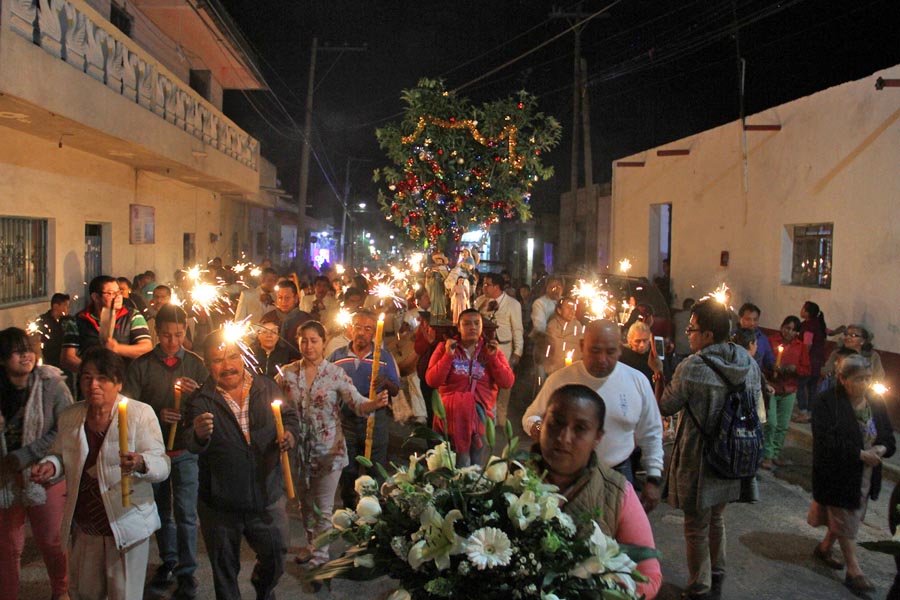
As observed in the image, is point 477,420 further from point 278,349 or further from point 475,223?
point 475,223

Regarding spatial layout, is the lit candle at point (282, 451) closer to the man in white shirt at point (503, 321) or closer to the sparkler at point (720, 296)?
the sparkler at point (720, 296)

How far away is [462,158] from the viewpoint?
1180 cm

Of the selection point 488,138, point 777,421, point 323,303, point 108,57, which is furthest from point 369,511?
point 108,57

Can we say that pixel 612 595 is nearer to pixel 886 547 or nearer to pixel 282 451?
pixel 886 547

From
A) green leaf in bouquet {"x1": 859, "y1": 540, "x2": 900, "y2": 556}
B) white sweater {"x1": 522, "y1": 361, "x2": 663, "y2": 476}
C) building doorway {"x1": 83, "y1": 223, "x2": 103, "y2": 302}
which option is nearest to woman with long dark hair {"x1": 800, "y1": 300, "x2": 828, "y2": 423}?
white sweater {"x1": 522, "y1": 361, "x2": 663, "y2": 476}

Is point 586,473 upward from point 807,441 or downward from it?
upward

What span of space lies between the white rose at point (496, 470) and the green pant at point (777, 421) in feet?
23.4

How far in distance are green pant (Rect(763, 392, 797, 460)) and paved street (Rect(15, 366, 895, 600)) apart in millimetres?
795

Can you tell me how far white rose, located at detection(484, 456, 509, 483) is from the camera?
2.64m

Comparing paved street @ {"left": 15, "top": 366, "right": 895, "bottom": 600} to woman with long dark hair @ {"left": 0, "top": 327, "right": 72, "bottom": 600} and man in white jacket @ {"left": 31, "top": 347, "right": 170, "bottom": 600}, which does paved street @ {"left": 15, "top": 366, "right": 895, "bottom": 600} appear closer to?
woman with long dark hair @ {"left": 0, "top": 327, "right": 72, "bottom": 600}

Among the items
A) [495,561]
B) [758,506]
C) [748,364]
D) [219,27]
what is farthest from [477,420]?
[219,27]

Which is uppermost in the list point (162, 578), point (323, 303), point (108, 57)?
point (108, 57)

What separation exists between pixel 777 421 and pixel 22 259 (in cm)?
1034

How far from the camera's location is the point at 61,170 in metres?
12.4
